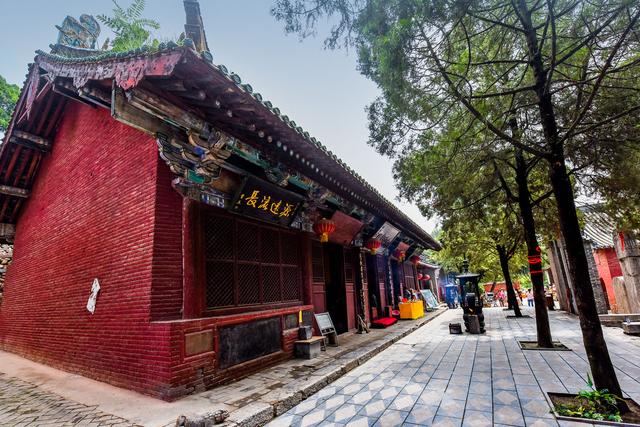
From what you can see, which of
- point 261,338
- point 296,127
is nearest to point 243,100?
point 296,127

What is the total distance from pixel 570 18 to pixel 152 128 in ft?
19.8

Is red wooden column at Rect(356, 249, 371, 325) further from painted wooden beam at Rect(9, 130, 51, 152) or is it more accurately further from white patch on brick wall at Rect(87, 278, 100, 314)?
painted wooden beam at Rect(9, 130, 51, 152)

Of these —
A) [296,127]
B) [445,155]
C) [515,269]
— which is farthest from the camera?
[515,269]

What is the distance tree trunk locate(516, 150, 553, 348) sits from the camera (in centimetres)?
613

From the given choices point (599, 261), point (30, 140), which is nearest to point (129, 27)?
point (30, 140)

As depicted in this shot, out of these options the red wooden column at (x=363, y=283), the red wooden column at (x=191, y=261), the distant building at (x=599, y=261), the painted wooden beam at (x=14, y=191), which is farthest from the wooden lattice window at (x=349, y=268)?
the painted wooden beam at (x=14, y=191)

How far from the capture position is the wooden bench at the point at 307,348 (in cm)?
589

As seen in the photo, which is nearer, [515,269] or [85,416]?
[85,416]

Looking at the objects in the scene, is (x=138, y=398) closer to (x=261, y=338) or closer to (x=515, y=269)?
(x=261, y=338)

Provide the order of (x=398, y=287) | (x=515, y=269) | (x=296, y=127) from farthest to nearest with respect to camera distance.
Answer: (x=515, y=269) → (x=398, y=287) → (x=296, y=127)

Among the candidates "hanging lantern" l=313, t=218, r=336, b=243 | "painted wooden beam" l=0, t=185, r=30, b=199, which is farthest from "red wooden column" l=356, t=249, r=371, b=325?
"painted wooden beam" l=0, t=185, r=30, b=199

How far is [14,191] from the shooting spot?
8391 mm

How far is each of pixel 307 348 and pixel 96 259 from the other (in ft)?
13.4

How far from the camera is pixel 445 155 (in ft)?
20.4
